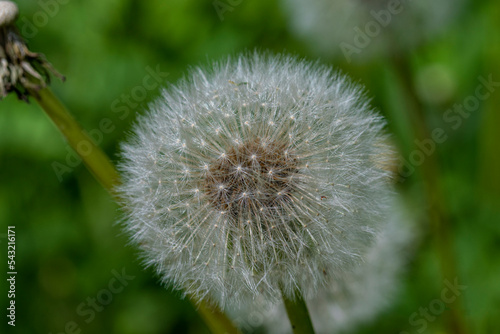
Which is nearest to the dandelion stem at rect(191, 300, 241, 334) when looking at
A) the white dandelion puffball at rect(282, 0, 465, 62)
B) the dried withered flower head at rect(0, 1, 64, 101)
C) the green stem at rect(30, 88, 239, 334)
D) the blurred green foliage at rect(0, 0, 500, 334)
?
the green stem at rect(30, 88, 239, 334)

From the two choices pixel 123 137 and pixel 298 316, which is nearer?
pixel 298 316

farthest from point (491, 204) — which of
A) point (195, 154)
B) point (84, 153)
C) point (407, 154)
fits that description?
point (84, 153)

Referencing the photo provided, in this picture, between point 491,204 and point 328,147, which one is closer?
point 328,147

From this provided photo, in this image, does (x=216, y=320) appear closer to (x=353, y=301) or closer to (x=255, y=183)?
(x=255, y=183)

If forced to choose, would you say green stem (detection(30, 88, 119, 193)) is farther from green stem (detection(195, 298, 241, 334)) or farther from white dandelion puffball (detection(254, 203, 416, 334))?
white dandelion puffball (detection(254, 203, 416, 334))

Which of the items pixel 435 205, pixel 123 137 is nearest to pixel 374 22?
pixel 435 205

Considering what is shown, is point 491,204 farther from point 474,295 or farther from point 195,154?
point 195,154
